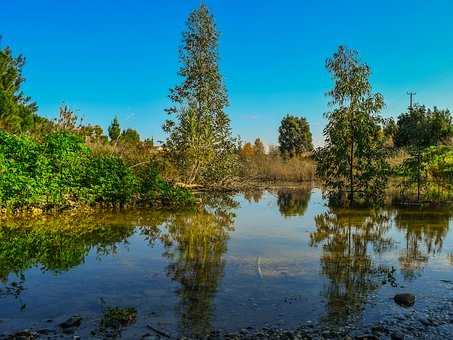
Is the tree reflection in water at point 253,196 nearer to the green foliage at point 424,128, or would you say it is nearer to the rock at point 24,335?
the green foliage at point 424,128

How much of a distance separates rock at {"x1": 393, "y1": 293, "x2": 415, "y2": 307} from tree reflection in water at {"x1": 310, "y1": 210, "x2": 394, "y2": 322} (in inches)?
15.7

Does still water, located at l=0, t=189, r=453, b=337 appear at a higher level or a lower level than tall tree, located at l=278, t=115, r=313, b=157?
lower

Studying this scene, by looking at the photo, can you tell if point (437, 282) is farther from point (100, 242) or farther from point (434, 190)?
point (434, 190)

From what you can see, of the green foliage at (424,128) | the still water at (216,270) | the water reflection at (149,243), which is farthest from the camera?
the green foliage at (424,128)

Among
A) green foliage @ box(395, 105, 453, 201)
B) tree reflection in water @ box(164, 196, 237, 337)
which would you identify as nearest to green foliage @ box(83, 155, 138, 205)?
tree reflection in water @ box(164, 196, 237, 337)

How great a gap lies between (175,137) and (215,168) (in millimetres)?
2849

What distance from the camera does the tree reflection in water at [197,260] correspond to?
5551mm

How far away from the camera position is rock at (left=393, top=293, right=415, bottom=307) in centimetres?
599

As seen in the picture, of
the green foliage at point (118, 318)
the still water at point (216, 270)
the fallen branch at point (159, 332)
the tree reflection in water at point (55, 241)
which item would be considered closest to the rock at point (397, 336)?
the still water at point (216, 270)

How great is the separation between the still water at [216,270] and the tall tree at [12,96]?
47.3 feet

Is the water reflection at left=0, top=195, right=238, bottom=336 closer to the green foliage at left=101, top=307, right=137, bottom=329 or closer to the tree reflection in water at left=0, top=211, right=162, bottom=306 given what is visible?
→ the tree reflection in water at left=0, top=211, right=162, bottom=306

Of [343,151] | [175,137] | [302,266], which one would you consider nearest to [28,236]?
[302,266]

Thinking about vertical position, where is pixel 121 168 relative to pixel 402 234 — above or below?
above

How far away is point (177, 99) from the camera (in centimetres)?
2775
